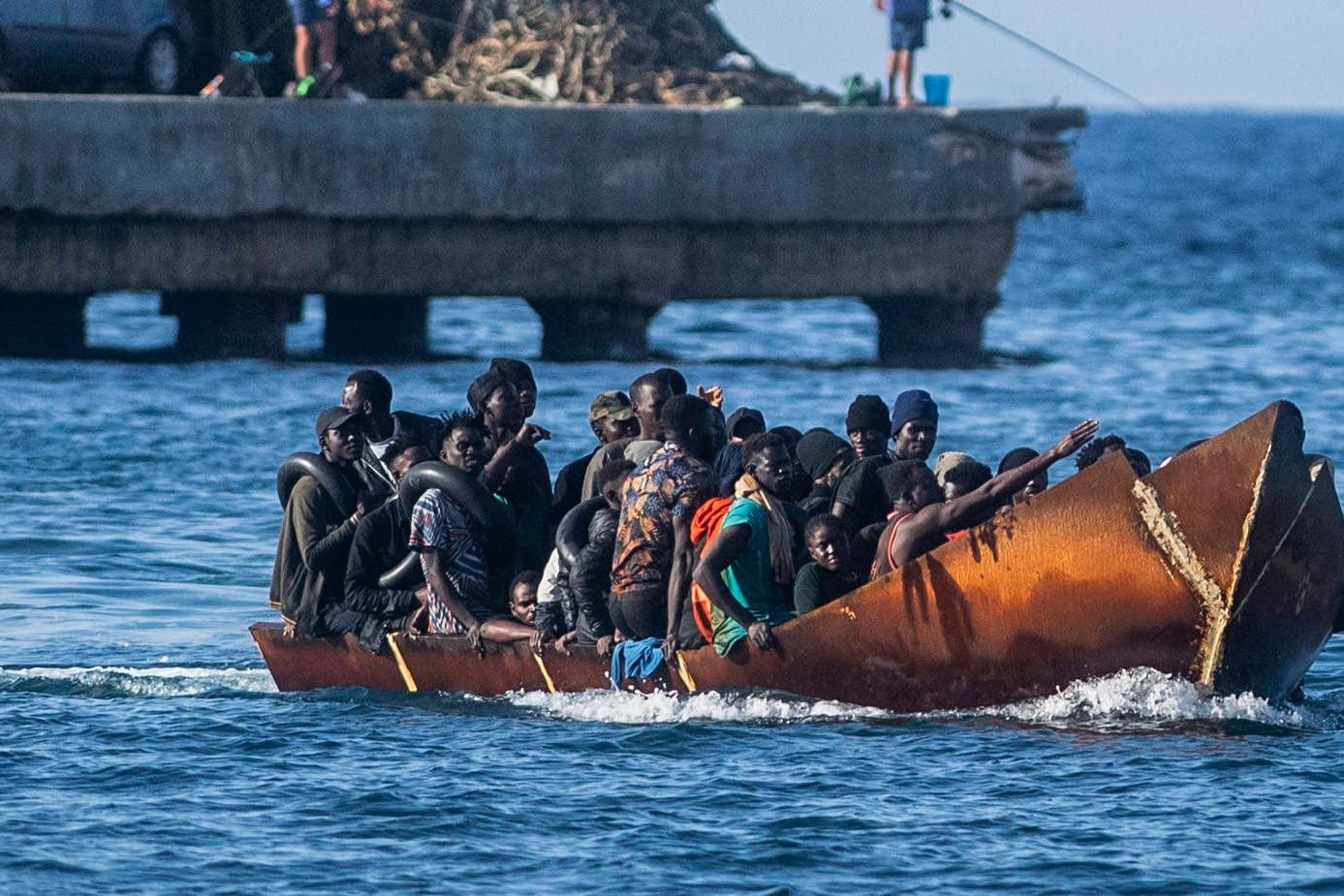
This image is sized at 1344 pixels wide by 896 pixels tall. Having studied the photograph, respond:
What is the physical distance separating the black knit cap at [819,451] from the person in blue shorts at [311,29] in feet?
39.4

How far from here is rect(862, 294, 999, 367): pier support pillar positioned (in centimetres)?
2573

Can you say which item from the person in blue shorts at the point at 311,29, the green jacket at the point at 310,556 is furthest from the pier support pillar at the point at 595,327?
the green jacket at the point at 310,556

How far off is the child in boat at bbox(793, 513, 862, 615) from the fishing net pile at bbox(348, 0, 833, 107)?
1403 cm

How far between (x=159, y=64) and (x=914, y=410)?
13.8 m

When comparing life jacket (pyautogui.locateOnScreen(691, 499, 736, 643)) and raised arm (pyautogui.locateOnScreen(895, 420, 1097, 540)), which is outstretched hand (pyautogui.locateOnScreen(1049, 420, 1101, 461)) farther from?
life jacket (pyautogui.locateOnScreen(691, 499, 736, 643))

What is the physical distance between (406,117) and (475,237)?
133 centimetres

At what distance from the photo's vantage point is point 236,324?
78.1 feet

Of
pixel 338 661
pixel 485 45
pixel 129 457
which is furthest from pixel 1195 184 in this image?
pixel 338 661

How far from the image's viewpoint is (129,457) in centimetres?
2044

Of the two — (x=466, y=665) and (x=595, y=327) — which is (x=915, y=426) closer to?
(x=466, y=665)

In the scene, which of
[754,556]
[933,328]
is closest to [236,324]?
[933,328]

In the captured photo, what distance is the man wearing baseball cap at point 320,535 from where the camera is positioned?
39.2 ft

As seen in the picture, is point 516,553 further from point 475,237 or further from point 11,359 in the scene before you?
point 11,359

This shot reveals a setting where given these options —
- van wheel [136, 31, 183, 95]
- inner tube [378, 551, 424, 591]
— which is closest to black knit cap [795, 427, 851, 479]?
inner tube [378, 551, 424, 591]
